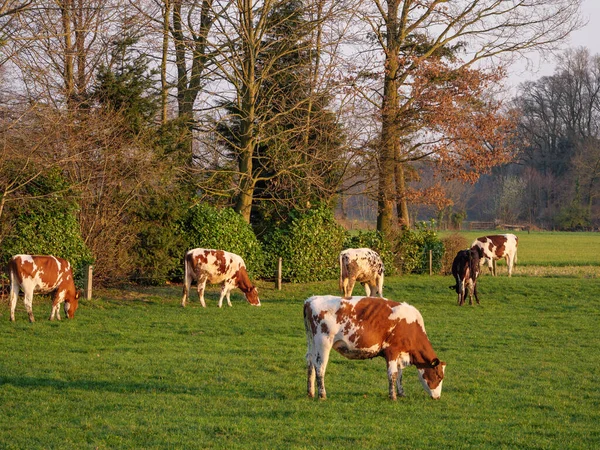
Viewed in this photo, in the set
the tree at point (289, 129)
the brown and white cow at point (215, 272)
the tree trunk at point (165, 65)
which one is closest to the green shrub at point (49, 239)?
the brown and white cow at point (215, 272)

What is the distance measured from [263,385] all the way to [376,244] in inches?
805

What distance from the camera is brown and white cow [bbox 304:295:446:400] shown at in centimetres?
973

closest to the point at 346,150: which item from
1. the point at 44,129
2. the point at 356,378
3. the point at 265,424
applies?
the point at 44,129

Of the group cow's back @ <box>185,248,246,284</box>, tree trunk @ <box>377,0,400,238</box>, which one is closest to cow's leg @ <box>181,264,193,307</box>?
cow's back @ <box>185,248,246,284</box>

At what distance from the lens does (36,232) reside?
20.5 metres

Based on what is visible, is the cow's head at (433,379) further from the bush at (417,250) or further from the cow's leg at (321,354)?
the bush at (417,250)

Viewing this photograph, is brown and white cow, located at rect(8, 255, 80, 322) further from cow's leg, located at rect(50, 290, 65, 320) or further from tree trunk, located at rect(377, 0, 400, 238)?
tree trunk, located at rect(377, 0, 400, 238)

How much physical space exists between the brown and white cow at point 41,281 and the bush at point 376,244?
14567 millimetres

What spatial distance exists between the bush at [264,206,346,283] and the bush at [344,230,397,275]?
6.84ft

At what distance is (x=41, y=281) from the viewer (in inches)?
680

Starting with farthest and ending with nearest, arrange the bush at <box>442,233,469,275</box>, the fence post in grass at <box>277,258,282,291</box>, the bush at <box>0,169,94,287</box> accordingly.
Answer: the bush at <box>442,233,469,275</box> → the fence post in grass at <box>277,258,282,291</box> → the bush at <box>0,169,94,287</box>

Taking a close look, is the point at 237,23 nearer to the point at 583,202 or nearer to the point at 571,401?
the point at 571,401

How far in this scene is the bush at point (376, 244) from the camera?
30.5m

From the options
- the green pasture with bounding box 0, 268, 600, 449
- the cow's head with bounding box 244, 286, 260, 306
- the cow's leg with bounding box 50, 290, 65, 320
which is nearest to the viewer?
the green pasture with bounding box 0, 268, 600, 449
